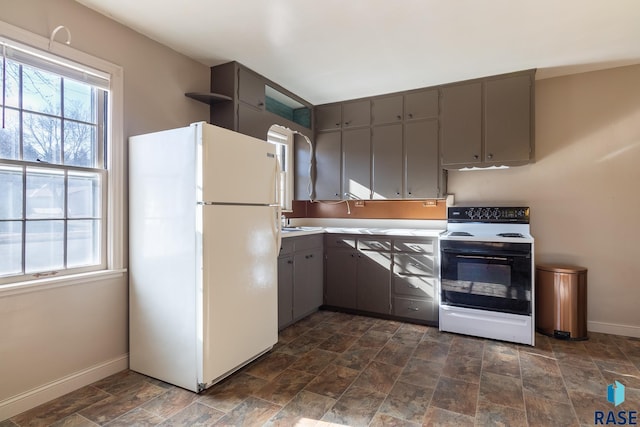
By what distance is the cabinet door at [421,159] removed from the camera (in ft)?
11.6

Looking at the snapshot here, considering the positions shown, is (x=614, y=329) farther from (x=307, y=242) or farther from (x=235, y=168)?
(x=235, y=168)

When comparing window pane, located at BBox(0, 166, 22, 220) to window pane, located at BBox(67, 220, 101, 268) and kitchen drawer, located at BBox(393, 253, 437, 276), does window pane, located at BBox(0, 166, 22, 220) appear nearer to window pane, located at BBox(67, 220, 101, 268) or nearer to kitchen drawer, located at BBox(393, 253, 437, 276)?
window pane, located at BBox(67, 220, 101, 268)

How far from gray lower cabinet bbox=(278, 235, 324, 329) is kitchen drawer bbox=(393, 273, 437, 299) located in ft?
2.84

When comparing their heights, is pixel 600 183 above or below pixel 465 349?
above

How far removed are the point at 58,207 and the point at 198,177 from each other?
36.9 inches

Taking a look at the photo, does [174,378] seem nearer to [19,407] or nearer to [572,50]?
[19,407]

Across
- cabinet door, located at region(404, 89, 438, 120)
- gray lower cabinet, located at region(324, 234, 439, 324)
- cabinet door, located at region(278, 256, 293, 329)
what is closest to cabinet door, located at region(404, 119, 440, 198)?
cabinet door, located at region(404, 89, 438, 120)

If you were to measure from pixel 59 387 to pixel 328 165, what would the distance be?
317 centimetres

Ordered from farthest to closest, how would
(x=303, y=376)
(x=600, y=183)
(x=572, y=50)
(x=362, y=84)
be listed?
(x=362, y=84) < (x=600, y=183) < (x=572, y=50) < (x=303, y=376)

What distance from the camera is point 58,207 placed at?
7.02ft

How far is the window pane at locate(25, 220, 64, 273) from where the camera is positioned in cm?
201

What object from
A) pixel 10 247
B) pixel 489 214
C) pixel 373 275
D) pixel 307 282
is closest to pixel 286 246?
pixel 307 282

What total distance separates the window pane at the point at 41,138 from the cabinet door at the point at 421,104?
3098 mm

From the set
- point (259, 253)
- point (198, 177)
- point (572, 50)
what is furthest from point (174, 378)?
point (572, 50)
